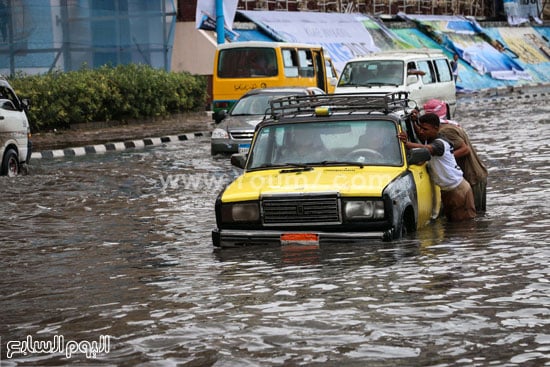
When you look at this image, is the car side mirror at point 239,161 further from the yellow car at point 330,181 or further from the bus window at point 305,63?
the bus window at point 305,63

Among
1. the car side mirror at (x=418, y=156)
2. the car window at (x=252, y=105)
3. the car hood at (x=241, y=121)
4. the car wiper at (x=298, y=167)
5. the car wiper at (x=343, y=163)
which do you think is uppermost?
the car side mirror at (x=418, y=156)

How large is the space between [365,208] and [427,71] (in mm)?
19340

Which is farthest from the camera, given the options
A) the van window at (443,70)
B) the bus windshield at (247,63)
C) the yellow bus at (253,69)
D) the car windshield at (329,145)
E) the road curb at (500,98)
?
the road curb at (500,98)

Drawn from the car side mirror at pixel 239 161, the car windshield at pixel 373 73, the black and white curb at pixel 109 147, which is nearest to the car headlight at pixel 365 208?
the car side mirror at pixel 239 161

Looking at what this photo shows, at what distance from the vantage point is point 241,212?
36.8 feet

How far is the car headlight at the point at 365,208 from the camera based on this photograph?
1093 centimetres

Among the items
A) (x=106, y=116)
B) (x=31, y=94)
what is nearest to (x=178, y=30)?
(x=106, y=116)

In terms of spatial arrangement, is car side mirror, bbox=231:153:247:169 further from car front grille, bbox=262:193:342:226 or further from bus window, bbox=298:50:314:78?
bus window, bbox=298:50:314:78

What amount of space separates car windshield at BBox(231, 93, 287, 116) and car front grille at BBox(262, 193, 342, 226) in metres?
13.1

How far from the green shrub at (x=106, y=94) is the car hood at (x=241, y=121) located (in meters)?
7.04

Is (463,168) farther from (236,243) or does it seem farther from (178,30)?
(178,30)

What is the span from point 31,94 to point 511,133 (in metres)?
11.0

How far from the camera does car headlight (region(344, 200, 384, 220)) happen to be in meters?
10.9

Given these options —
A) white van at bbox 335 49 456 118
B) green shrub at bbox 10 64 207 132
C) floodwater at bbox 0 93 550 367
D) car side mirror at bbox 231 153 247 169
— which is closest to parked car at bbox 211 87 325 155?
white van at bbox 335 49 456 118
